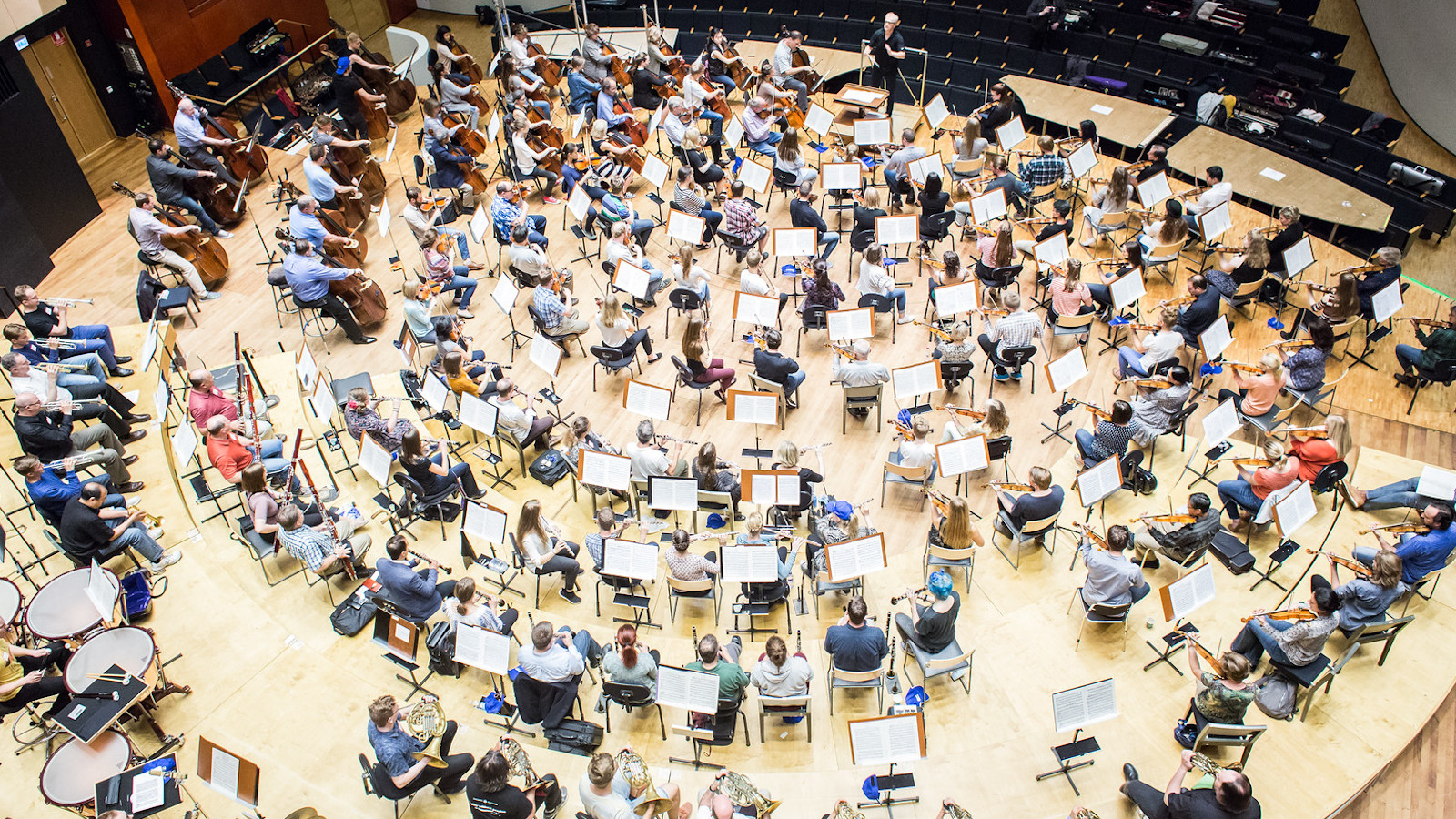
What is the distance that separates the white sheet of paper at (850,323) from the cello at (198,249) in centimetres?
990

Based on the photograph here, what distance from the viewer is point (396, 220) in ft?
53.8

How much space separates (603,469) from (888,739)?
13.4 feet

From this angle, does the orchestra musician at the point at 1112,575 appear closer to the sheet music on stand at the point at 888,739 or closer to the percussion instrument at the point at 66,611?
the sheet music on stand at the point at 888,739

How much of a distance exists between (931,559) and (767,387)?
9.81ft

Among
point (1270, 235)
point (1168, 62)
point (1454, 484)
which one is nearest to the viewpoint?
point (1454, 484)

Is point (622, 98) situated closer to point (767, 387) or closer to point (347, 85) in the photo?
point (347, 85)

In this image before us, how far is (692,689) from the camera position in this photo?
809 centimetres

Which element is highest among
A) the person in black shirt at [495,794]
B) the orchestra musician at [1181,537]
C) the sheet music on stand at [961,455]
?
the sheet music on stand at [961,455]

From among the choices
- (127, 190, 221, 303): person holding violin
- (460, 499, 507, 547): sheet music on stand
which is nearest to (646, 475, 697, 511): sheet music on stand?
(460, 499, 507, 547): sheet music on stand

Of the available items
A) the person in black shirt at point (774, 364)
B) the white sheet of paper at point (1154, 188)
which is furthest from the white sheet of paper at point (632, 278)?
the white sheet of paper at point (1154, 188)

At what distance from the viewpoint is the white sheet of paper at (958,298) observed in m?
12.2

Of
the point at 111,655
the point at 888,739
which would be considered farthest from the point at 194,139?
the point at 888,739

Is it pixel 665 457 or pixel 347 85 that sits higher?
pixel 347 85

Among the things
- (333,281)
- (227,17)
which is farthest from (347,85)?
(333,281)
